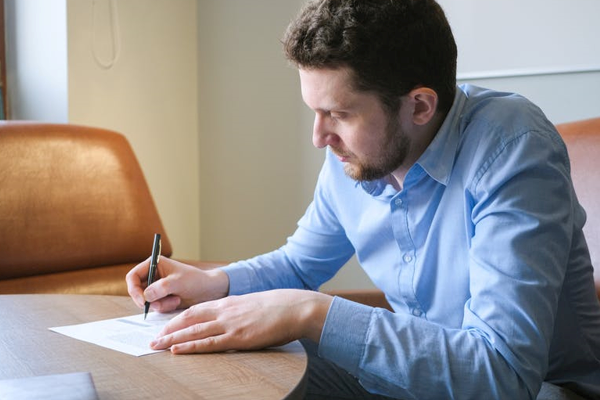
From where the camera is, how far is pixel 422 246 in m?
1.38

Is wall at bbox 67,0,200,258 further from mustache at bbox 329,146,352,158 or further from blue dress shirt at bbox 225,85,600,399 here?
mustache at bbox 329,146,352,158

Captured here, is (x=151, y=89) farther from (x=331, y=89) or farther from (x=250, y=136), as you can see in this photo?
(x=331, y=89)

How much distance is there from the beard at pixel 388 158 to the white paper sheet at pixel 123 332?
1.45 ft

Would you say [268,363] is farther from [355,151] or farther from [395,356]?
[355,151]

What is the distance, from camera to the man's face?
1.29 meters

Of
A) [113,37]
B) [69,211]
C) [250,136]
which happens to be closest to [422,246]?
[69,211]

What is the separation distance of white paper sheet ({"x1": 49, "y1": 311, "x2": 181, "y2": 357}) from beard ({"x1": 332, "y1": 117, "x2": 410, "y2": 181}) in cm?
44

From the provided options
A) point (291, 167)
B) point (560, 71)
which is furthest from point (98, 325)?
point (291, 167)

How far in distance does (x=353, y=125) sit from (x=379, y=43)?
0.49 feet

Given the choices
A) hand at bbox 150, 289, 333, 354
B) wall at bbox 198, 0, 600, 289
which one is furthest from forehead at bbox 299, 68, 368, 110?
wall at bbox 198, 0, 600, 289

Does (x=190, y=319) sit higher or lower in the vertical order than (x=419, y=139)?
lower

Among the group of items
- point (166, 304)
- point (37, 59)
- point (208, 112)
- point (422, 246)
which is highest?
point (37, 59)

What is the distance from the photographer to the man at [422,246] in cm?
110

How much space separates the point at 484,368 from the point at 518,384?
0.20ft
